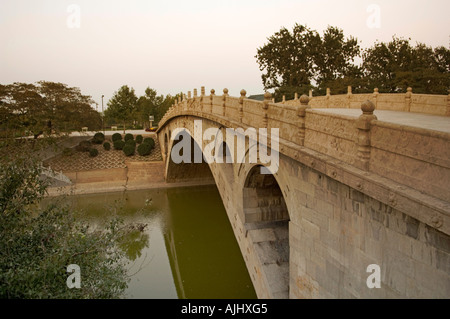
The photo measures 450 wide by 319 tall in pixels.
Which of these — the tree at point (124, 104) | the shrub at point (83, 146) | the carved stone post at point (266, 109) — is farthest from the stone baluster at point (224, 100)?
the tree at point (124, 104)

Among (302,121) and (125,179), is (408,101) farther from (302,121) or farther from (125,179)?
(125,179)

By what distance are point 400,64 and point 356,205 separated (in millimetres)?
37174

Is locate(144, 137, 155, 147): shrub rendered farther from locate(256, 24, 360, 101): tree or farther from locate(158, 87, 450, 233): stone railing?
locate(158, 87, 450, 233): stone railing

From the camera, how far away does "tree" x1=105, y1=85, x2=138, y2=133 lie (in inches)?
1983

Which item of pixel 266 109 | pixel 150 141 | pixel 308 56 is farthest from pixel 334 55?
pixel 266 109

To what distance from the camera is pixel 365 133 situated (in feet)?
15.8

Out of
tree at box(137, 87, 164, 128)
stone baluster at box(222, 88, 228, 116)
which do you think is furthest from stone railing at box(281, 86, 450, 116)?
tree at box(137, 87, 164, 128)

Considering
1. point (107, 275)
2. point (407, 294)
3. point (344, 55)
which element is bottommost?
point (107, 275)

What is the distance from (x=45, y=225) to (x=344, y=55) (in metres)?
43.3

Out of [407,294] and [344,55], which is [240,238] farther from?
[344,55]

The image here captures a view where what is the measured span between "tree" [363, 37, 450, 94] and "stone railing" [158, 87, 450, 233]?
28.0m

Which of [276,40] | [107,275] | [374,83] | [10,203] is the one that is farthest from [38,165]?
[276,40]

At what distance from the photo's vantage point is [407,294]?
415cm
